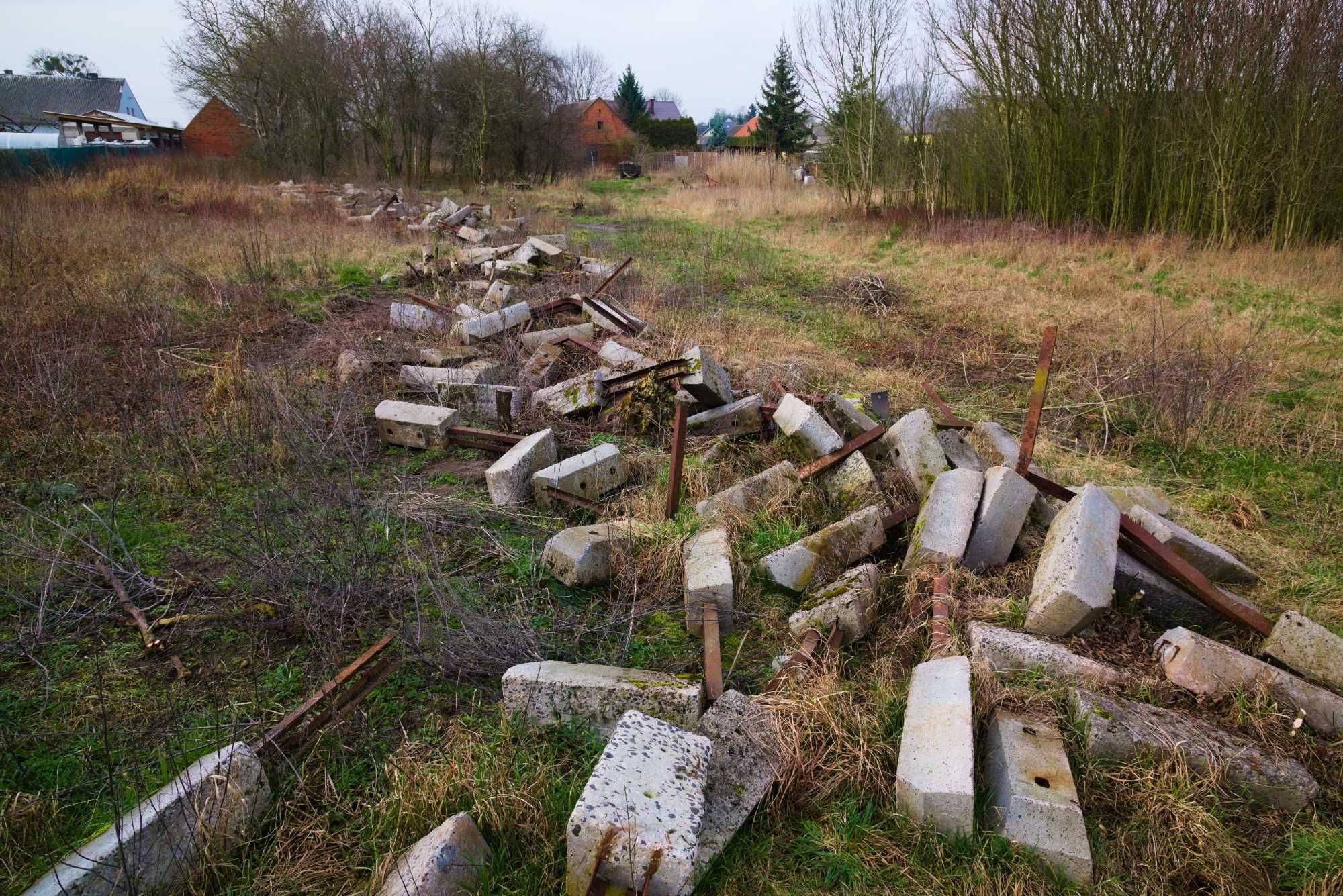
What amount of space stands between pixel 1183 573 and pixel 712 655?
235 centimetres

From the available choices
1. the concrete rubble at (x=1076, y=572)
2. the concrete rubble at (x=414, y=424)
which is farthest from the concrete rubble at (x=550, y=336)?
the concrete rubble at (x=1076, y=572)

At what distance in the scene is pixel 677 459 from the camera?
4.32m

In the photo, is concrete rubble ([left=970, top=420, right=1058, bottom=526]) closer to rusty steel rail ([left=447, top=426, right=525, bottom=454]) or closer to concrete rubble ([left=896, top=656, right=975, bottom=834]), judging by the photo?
concrete rubble ([left=896, top=656, right=975, bottom=834])

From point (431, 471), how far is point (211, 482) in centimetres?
148

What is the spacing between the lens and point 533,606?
3.89 m

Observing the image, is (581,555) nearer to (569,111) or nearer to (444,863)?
(444,863)

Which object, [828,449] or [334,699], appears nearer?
[334,699]

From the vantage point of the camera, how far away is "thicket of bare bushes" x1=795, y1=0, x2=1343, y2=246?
11398 mm

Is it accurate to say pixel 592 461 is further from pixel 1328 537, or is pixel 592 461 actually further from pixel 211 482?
pixel 1328 537

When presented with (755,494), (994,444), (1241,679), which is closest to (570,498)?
(755,494)

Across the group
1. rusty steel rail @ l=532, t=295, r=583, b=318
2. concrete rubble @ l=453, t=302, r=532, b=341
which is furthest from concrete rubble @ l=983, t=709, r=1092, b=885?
rusty steel rail @ l=532, t=295, r=583, b=318

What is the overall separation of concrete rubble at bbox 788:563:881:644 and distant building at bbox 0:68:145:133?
203ft

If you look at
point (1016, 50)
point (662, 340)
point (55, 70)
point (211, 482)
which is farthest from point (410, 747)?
point (55, 70)

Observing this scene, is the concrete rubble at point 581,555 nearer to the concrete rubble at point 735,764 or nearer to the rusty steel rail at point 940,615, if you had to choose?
the concrete rubble at point 735,764
